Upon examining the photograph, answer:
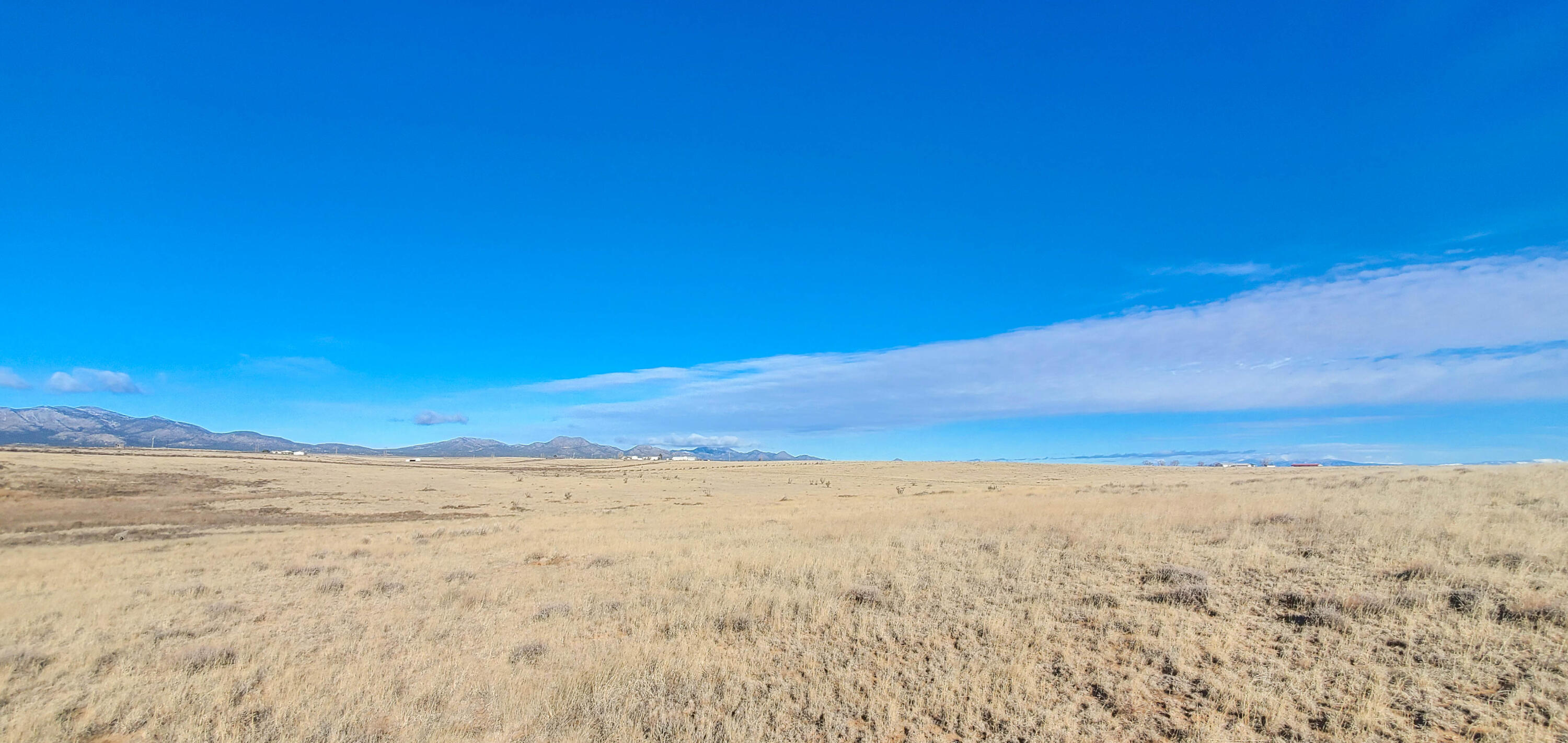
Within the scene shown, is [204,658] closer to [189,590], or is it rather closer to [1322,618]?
[189,590]

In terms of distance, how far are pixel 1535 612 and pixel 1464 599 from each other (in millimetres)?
677

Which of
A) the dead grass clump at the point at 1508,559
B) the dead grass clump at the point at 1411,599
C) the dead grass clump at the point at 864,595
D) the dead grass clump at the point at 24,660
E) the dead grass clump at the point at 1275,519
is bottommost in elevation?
the dead grass clump at the point at 24,660

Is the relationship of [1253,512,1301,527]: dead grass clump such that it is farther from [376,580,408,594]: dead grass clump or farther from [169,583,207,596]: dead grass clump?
[169,583,207,596]: dead grass clump

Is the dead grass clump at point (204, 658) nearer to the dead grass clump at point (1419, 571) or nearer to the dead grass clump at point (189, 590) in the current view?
the dead grass clump at point (189, 590)

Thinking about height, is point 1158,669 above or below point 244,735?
above

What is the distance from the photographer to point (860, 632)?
8.88m

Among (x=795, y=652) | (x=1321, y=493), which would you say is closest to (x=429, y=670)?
(x=795, y=652)

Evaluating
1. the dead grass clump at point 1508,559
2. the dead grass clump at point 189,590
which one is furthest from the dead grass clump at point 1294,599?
the dead grass clump at point 189,590

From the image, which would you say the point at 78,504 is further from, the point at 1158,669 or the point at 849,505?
the point at 1158,669

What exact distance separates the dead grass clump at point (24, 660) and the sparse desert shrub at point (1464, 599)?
17864 millimetres

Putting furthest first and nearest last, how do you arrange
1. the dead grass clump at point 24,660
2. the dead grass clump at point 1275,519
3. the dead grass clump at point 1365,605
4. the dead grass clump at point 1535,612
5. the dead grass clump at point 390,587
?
the dead grass clump at point 1275,519, the dead grass clump at point 390,587, the dead grass clump at point 24,660, the dead grass clump at point 1365,605, the dead grass clump at point 1535,612

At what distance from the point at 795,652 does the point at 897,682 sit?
164 cm

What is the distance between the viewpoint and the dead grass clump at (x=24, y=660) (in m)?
8.34

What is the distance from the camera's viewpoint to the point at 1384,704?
5777mm
